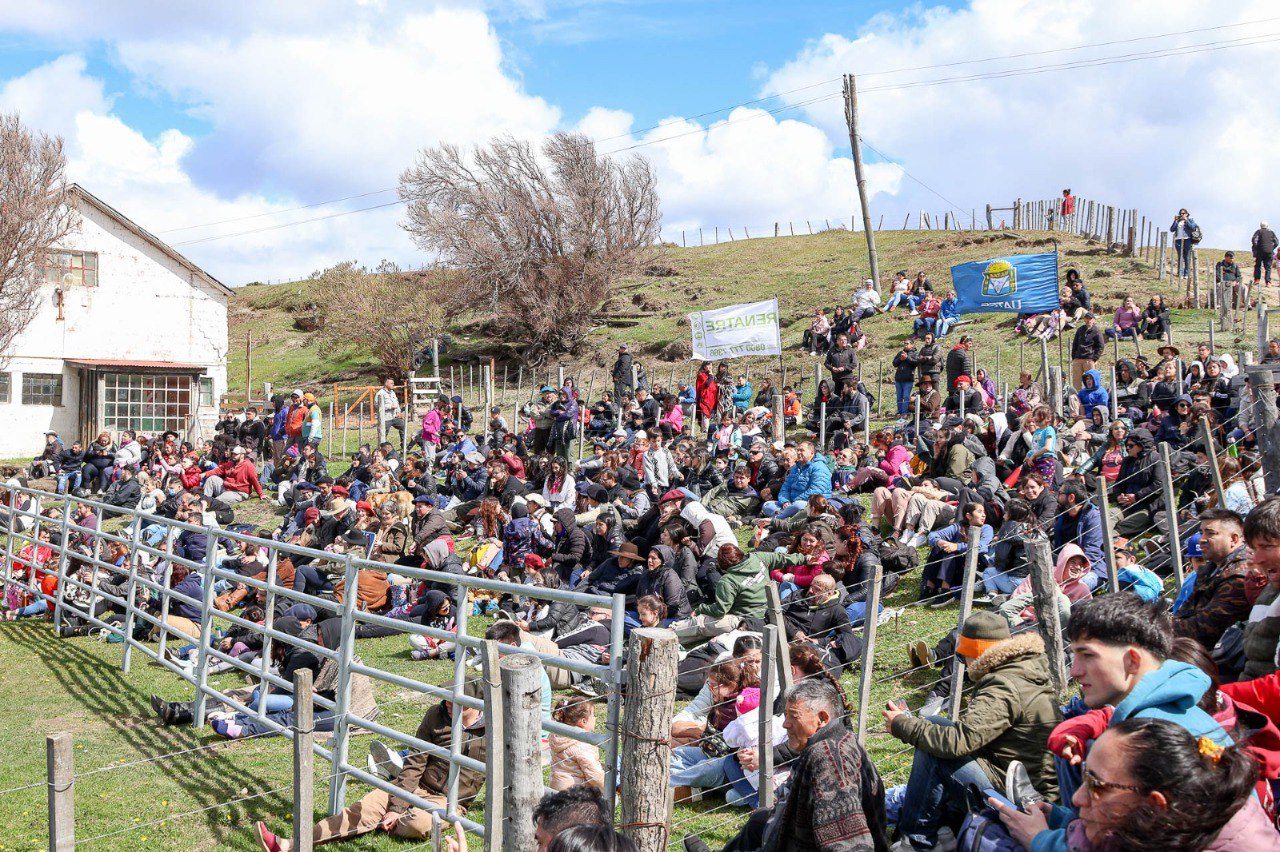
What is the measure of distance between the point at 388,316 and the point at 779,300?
15132mm

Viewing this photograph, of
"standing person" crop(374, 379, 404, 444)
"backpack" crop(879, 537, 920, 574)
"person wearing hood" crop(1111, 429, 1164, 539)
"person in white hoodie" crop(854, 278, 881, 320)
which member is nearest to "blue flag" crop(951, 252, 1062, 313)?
"person in white hoodie" crop(854, 278, 881, 320)

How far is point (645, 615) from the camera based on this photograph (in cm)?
875

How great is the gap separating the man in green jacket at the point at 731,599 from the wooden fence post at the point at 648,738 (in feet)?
17.3

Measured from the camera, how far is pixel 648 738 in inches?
176

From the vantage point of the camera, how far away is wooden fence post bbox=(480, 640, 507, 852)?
4.68m

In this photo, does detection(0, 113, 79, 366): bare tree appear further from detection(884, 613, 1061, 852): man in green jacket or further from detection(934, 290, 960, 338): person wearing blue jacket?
detection(884, 613, 1061, 852): man in green jacket

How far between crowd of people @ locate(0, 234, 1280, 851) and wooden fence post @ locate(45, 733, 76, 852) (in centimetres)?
194

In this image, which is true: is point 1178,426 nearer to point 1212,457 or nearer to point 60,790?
point 1212,457

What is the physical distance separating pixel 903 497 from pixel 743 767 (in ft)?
23.3

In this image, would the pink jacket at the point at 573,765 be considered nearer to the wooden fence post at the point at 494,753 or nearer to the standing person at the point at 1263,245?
the wooden fence post at the point at 494,753

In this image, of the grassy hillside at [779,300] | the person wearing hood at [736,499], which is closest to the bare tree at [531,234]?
the grassy hillside at [779,300]

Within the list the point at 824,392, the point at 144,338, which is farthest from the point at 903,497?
the point at 144,338

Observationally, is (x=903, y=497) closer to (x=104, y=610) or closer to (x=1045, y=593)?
(x=1045, y=593)

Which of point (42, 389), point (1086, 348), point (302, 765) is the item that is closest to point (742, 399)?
point (1086, 348)
